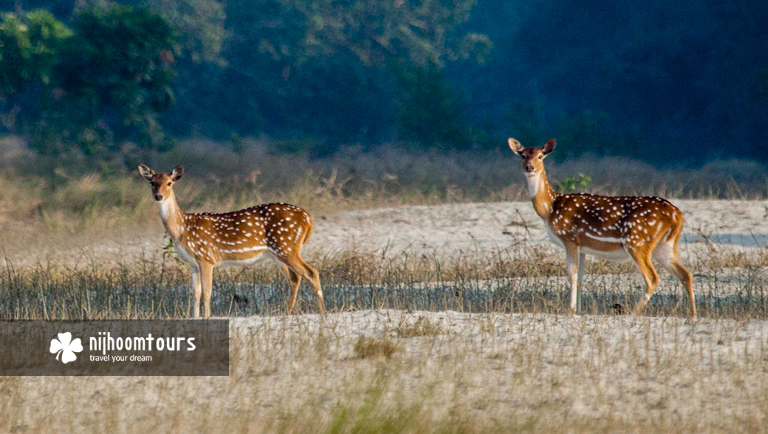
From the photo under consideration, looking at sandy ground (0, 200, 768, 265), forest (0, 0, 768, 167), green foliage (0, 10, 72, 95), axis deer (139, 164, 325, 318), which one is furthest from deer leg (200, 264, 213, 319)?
forest (0, 0, 768, 167)

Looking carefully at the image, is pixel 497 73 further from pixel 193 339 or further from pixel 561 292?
pixel 193 339

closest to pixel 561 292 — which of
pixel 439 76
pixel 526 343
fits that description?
pixel 526 343

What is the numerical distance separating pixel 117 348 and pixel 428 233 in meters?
9.01

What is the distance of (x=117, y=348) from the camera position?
763cm

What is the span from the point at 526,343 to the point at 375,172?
759 inches

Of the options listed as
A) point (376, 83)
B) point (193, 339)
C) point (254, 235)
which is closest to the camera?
point (193, 339)

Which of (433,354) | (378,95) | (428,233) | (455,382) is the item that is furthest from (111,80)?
(455,382)

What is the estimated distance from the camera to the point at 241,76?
4397 centimetres

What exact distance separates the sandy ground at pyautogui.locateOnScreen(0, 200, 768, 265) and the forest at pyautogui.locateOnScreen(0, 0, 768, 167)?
10564mm

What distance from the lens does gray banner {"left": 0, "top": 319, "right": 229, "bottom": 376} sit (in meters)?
7.03

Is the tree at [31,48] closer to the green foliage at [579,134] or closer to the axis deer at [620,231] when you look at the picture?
the green foliage at [579,134]

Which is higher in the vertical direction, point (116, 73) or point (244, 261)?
point (116, 73)

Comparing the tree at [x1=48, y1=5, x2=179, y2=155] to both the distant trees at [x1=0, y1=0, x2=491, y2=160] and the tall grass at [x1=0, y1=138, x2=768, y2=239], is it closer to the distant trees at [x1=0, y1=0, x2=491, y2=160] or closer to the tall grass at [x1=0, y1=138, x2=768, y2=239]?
the tall grass at [x1=0, y1=138, x2=768, y2=239]

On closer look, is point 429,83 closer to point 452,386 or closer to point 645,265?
point 645,265
